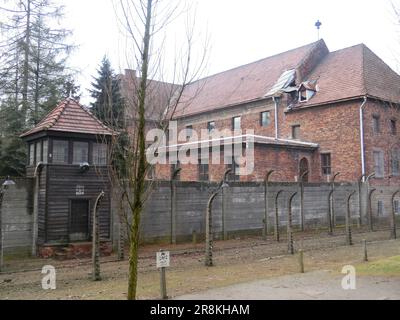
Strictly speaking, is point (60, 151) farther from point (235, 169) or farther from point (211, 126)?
point (211, 126)

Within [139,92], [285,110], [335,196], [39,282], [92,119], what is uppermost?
[285,110]

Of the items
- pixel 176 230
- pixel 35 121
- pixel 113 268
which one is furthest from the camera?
pixel 35 121

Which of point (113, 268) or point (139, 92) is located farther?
point (113, 268)

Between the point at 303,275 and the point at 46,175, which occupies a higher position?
the point at 46,175

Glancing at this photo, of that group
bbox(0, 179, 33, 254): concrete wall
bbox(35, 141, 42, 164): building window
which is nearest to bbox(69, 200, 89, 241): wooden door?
bbox(0, 179, 33, 254): concrete wall

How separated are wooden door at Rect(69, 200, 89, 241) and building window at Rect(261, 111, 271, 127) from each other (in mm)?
22248

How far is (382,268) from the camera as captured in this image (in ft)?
37.1

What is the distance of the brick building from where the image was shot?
29266 millimetres

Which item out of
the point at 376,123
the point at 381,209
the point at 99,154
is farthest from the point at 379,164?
the point at 99,154

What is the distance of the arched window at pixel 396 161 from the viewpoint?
30.6 m

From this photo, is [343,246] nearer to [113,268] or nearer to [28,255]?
[113,268]

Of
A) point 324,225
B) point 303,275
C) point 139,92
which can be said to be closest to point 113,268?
point 303,275

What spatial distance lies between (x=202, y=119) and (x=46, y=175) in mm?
27333

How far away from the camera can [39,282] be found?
11469mm
